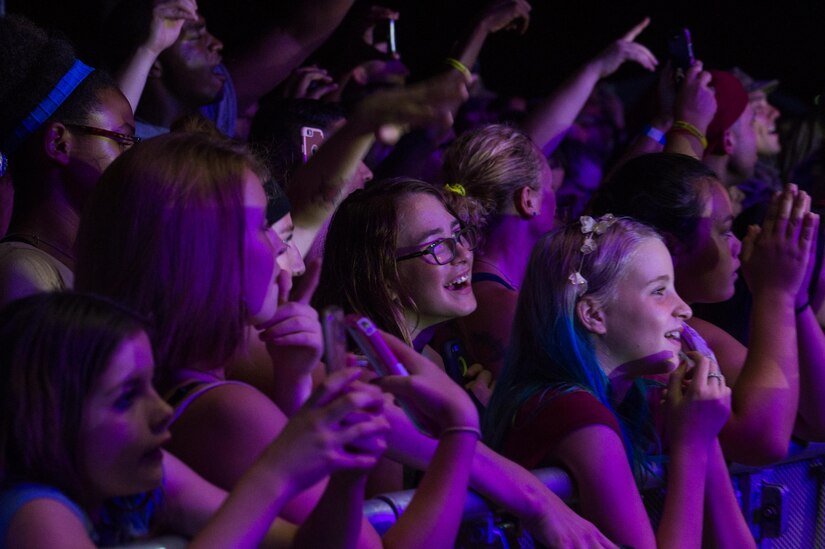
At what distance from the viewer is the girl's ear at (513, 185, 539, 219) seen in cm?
357

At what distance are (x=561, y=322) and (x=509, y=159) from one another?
43.0 inches

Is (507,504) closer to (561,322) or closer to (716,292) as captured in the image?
(561,322)

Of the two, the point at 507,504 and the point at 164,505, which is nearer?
the point at 164,505

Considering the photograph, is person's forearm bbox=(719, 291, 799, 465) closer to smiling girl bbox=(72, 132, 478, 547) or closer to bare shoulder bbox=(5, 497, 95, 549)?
smiling girl bbox=(72, 132, 478, 547)

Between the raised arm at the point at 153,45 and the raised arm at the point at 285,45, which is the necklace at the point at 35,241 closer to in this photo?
the raised arm at the point at 153,45

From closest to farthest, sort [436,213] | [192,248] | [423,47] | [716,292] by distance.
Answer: [192,248] < [436,213] < [716,292] < [423,47]

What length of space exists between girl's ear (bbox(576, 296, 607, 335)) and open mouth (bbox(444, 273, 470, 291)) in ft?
1.16

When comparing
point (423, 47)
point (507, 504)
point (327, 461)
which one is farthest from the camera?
point (423, 47)

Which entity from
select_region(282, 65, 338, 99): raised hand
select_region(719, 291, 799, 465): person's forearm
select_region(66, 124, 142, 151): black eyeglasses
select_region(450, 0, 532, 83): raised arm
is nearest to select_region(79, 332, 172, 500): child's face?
select_region(66, 124, 142, 151): black eyeglasses

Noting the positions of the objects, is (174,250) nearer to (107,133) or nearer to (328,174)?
(328,174)

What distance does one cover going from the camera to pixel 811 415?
2969 mm

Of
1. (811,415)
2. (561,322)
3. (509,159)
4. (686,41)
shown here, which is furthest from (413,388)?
(686,41)

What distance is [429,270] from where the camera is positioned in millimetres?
2828

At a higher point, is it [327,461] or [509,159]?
[509,159]
